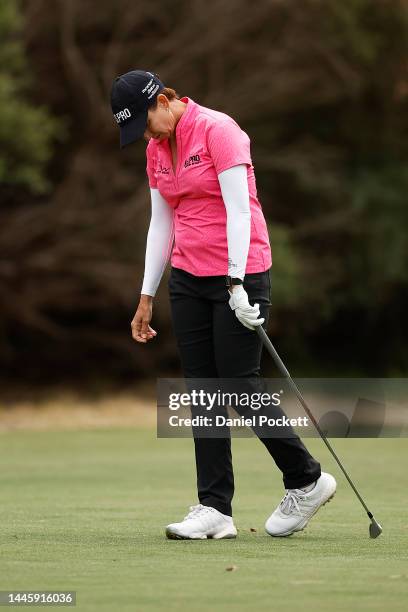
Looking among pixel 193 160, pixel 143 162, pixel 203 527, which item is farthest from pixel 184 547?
pixel 143 162

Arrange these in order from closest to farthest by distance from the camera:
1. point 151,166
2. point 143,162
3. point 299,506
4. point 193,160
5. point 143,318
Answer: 1. point 193,160
2. point 299,506
3. point 151,166
4. point 143,318
5. point 143,162

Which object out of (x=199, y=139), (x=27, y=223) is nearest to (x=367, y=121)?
(x=27, y=223)

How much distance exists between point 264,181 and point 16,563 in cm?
2015

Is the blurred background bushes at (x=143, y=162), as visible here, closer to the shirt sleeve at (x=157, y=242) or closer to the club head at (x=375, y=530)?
the shirt sleeve at (x=157, y=242)

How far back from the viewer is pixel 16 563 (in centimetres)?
544

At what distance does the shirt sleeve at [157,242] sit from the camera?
671cm

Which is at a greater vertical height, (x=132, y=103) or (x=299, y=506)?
(x=132, y=103)

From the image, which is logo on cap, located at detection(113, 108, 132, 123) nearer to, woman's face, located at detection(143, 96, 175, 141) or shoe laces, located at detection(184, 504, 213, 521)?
woman's face, located at detection(143, 96, 175, 141)

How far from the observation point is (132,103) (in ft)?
20.5

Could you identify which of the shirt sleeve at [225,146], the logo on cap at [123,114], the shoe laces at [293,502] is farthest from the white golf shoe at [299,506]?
the logo on cap at [123,114]

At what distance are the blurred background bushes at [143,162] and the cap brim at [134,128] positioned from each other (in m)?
12.8

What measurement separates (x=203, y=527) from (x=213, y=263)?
4.09 ft

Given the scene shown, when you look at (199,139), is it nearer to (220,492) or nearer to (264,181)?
(220,492)

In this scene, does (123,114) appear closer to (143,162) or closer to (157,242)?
(157,242)
